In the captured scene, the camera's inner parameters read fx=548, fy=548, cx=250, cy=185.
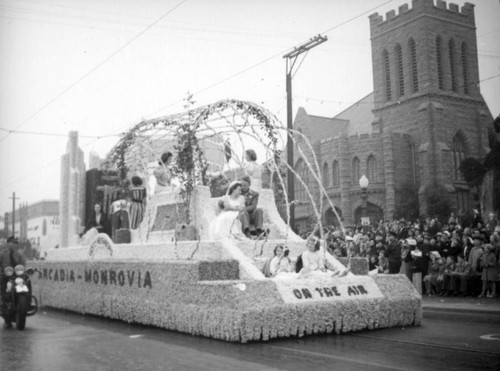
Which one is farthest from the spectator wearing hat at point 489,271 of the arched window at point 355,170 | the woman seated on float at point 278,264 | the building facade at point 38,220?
the arched window at point 355,170

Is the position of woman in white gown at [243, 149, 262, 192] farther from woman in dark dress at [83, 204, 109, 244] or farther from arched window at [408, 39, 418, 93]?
arched window at [408, 39, 418, 93]

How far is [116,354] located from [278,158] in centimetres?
786

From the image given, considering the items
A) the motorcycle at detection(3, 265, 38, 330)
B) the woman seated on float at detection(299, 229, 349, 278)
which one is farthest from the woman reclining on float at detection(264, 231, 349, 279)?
the motorcycle at detection(3, 265, 38, 330)

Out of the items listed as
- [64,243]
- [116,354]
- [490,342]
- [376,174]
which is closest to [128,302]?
[116,354]

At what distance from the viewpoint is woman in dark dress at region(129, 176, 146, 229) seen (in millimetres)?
14841

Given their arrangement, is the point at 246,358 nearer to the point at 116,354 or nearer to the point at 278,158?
the point at 116,354

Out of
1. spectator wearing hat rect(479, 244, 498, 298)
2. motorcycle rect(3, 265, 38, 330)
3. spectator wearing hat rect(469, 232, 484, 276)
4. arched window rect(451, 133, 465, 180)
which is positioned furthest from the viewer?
arched window rect(451, 133, 465, 180)

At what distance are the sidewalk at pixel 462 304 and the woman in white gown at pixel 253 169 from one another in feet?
Answer: 16.6

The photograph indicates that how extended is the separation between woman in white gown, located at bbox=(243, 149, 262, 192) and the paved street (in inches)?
198

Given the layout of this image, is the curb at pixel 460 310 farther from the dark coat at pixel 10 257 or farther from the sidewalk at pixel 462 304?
the dark coat at pixel 10 257

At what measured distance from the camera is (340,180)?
2095 inches

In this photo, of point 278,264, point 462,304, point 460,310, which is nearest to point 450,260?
point 462,304

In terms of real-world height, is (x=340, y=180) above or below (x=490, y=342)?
above

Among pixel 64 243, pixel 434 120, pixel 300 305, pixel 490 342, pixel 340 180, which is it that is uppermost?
pixel 434 120
